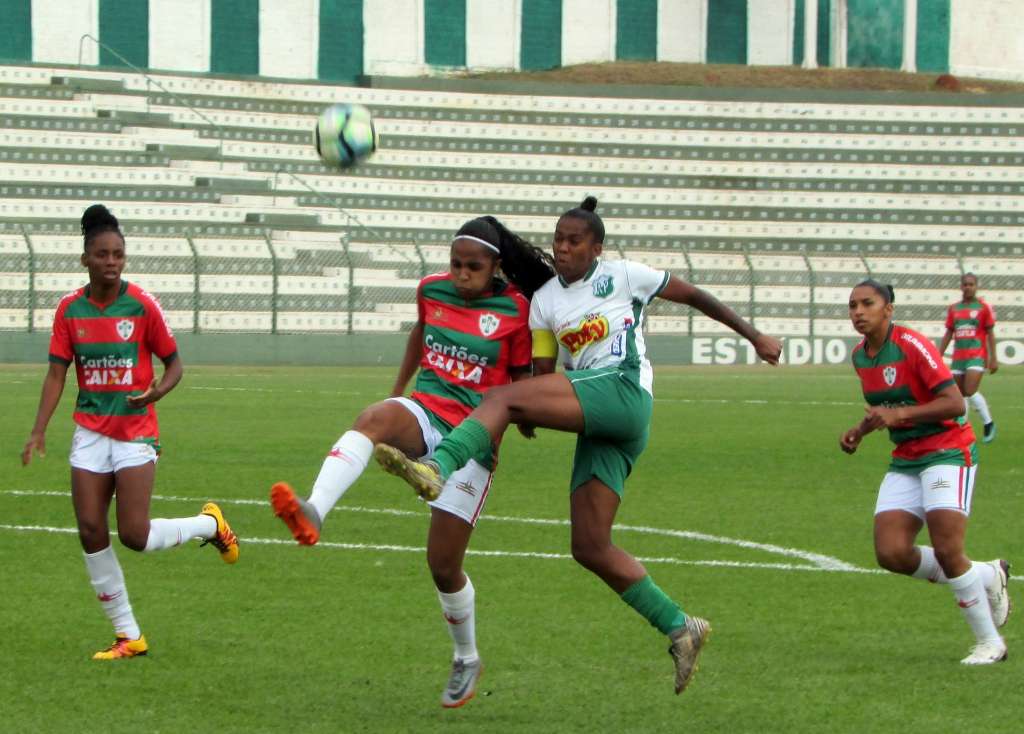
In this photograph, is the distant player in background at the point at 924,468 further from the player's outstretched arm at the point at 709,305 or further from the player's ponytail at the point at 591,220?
the player's ponytail at the point at 591,220

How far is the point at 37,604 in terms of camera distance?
332 inches

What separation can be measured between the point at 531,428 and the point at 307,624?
6.89ft

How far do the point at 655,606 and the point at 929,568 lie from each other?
5.97 feet

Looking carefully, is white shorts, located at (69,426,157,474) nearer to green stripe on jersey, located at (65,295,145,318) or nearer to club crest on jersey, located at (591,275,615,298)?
green stripe on jersey, located at (65,295,145,318)

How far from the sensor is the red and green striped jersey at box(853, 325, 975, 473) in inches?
295

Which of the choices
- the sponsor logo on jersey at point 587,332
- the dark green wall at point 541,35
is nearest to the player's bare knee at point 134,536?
the sponsor logo on jersey at point 587,332

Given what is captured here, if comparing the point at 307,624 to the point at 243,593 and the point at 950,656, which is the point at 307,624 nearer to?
the point at 243,593

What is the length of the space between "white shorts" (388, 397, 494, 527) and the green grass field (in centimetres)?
75

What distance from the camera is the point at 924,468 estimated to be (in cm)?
757

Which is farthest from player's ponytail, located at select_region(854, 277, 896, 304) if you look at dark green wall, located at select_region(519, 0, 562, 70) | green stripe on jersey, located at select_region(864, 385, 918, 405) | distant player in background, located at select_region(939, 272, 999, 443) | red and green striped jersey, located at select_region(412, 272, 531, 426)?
dark green wall, located at select_region(519, 0, 562, 70)

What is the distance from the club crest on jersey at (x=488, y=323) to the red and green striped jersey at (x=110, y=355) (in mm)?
1537

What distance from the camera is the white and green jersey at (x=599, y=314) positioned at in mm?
6578

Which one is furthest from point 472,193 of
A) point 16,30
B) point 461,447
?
point 461,447

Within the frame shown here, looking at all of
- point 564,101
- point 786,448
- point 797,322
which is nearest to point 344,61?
point 564,101
